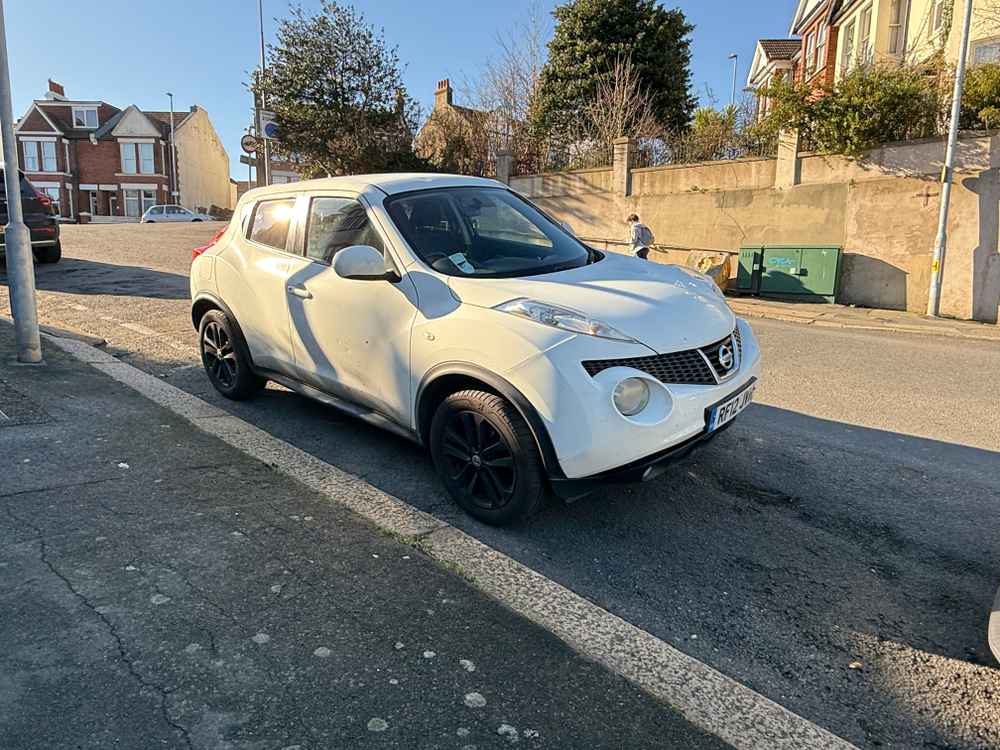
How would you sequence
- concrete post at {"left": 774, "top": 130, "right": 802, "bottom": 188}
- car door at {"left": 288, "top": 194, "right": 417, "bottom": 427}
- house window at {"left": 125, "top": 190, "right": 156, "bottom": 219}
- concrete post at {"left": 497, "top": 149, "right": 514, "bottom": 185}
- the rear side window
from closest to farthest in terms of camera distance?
1. car door at {"left": 288, "top": 194, "right": 417, "bottom": 427}
2. the rear side window
3. concrete post at {"left": 774, "top": 130, "right": 802, "bottom": 188}
4. concrete post at {"left": 497, "top": 149, "right": 514, "bottom": 185}
5. house window at {"left": 125, "top": 190, "right": 156, "bottom": 219}

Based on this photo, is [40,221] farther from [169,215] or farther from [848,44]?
[169,215]

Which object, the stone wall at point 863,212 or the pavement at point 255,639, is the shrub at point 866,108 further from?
the pavement at point 255,639

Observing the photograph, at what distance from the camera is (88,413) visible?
526cm

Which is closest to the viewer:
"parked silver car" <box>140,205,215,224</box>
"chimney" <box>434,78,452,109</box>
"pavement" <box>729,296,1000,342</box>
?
"pavement" <box>729,296,1000,342</box>

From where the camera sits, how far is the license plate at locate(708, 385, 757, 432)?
3.51 metres

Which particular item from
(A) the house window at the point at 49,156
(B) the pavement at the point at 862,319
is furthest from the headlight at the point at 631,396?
(A) the house window at the point at 49,156

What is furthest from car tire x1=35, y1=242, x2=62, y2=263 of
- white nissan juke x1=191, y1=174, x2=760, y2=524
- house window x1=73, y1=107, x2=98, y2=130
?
house window x1=73, y1=107, x2=98, y2=130

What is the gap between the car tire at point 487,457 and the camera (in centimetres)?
339

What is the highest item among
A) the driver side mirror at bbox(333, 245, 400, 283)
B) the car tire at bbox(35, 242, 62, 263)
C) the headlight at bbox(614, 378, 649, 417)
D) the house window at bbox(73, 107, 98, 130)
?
the house window at bbox(73, 107, 98, 130)

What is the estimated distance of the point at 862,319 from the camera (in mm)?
12281

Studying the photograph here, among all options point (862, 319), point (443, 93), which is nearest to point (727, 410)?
point (862, 319)

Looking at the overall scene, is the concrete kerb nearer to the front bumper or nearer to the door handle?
the front bumper

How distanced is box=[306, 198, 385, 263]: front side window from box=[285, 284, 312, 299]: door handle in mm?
218

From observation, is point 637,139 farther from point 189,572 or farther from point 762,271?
point 189,572
